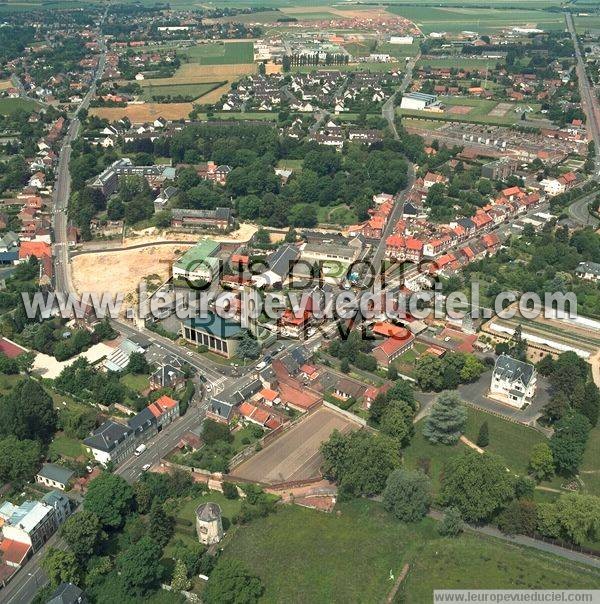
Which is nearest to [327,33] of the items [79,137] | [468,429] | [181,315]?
[79,137]

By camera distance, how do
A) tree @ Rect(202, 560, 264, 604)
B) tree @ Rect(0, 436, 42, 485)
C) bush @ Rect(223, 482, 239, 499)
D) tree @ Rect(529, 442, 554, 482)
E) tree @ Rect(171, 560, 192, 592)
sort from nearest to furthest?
tree @ Rect(202, 560, 264, 604)
tree @ Rect(171, 560, 192, 592)
bush @ Rect(223, 482, 239, 499)
tree @ Rect(0, 436, 42, 485)
tree @ Rect(529, 442, 554, 482)

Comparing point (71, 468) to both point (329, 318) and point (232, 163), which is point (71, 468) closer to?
point (329, 318)

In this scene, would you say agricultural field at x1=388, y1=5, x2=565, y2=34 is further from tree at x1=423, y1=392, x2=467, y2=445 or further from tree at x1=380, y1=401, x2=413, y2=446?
tree at x1=380, y1=401, x2=413, y2=446

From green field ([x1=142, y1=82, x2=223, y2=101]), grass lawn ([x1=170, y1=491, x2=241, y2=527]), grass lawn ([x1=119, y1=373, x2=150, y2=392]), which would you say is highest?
green field ([x1=142, y1=82, x2=223, y2=101])

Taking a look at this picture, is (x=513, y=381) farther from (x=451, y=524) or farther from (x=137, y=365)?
(x=137, y=365)

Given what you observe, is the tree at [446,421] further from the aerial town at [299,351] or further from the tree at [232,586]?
the tree at [232,586]

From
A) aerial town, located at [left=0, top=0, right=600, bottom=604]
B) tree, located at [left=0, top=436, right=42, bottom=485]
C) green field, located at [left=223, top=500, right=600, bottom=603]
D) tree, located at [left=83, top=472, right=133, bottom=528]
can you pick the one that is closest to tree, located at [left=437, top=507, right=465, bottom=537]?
aerial town, located at [left=0, top=0, right=600, bottom=604]
